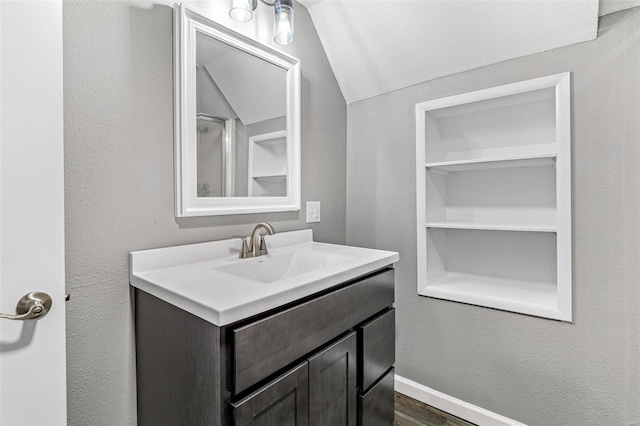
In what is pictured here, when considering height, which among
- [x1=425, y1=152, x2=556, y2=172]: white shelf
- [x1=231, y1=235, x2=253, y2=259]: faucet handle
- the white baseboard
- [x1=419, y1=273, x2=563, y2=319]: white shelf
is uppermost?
[x1=425, y1=152, x2=556, y2=172]: white shelf

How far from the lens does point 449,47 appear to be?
1546 millimetres

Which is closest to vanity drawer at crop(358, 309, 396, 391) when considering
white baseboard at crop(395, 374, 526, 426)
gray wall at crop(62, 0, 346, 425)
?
white baseboard at crop(395, 374, 526, 426)

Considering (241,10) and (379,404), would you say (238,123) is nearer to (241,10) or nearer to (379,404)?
(241,10)

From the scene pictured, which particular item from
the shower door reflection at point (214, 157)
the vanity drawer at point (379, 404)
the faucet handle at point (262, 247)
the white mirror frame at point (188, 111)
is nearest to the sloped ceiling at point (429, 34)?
the white mirror frame at point (188, 111)

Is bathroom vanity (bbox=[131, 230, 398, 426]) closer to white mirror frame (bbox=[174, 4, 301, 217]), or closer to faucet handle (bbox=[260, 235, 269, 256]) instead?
faucet handle (bbox=[260, 235, 269, 256])

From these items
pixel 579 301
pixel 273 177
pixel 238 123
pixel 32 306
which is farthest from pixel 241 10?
pixel 579 301

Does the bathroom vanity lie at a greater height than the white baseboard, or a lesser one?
greater

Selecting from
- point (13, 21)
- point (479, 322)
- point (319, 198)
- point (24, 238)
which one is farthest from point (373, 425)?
point (13, 21)

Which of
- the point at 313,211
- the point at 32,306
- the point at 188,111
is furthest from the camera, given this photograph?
the point at 313,211

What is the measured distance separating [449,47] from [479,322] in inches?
55.0

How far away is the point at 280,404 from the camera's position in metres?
0.82

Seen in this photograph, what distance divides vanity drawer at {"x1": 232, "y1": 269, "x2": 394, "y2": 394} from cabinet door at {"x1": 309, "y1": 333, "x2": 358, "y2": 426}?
5 centimetres

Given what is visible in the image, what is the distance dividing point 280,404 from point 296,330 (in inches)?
7.4

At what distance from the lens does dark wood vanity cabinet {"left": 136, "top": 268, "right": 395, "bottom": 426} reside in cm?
73
